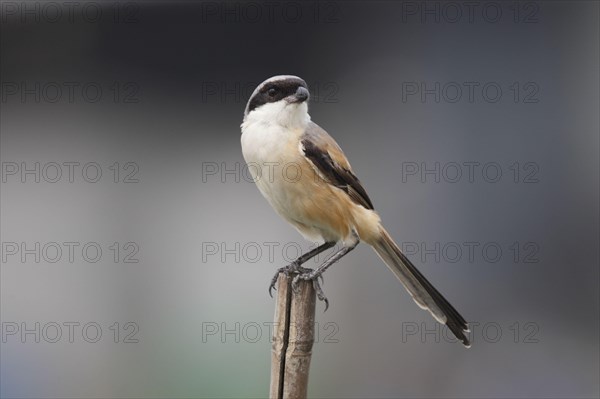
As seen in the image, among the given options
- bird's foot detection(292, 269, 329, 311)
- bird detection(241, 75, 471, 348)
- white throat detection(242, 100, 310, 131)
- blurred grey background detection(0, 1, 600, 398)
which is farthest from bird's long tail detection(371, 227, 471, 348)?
blurred grey background detection(0, 1, 600, 398)

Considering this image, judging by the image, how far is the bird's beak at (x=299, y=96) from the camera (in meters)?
2.66

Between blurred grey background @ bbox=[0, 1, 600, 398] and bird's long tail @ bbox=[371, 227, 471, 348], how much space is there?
5.20 ft

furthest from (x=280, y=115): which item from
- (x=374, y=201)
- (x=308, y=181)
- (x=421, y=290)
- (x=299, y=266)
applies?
(x=374, y=201)

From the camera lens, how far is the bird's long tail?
2588 mm

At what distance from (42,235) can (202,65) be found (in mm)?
1587

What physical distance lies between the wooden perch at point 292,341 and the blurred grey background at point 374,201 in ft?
6.61

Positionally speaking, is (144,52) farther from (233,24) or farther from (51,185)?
(51,185)

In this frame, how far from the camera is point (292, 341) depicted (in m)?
2.29

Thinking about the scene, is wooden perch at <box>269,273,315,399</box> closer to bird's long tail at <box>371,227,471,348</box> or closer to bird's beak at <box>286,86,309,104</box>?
bird's long tail at <box>371,227,471,348</box>

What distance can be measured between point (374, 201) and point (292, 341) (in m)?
2.41

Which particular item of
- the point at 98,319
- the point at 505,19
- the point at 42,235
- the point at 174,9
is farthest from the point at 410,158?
the point at 42,235

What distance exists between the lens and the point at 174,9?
4707mm

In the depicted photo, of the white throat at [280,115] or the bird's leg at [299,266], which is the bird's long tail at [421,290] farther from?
the white throat at [280,115]

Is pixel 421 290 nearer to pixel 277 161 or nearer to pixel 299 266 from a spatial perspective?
pixel 299 266
